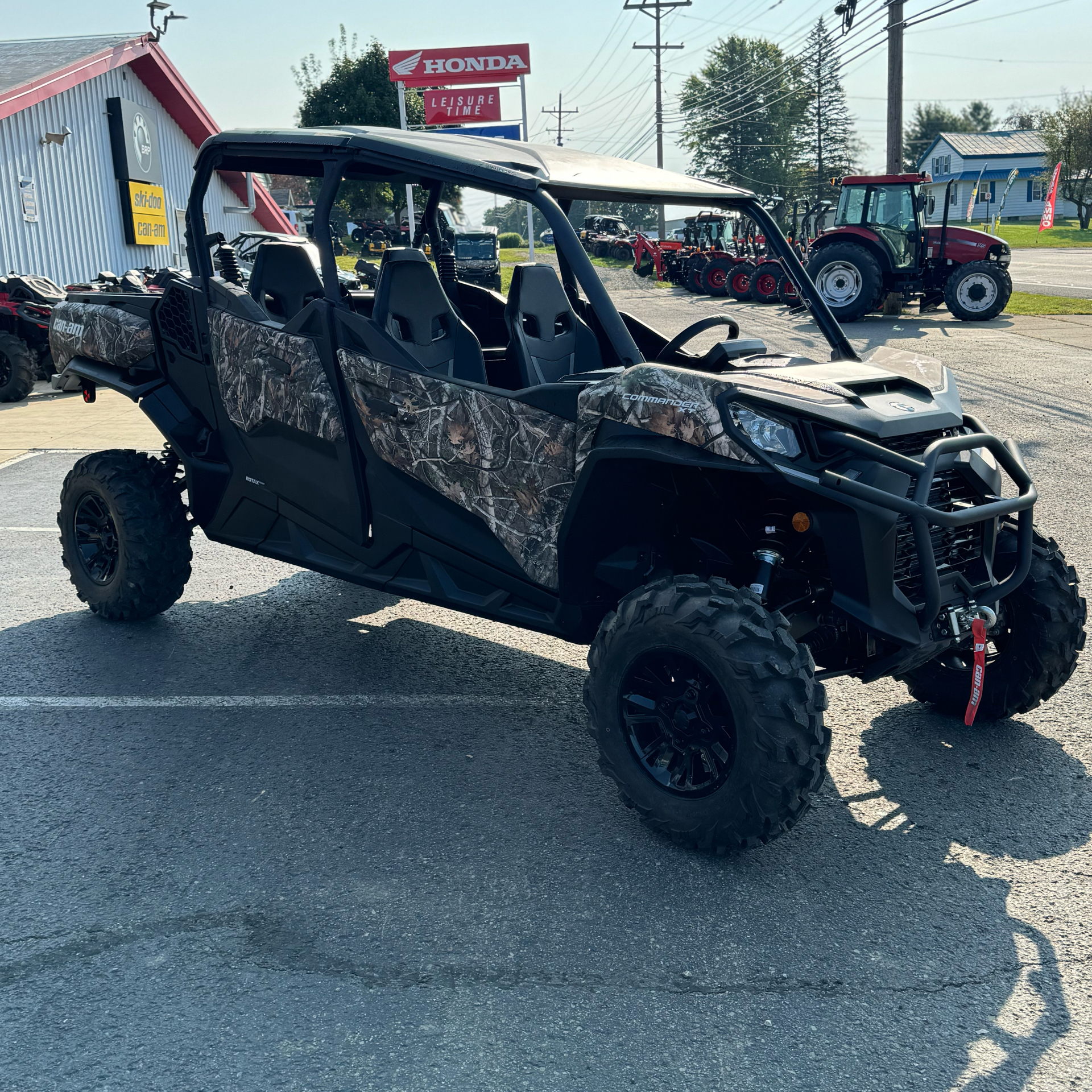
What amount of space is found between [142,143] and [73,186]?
9.04ft

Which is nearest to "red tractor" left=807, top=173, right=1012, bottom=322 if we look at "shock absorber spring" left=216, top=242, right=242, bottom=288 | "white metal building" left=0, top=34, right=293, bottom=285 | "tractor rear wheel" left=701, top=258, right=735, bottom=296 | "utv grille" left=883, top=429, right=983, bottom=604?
"tractor rear wheel" left=701, top=258, right=735, bottom=296

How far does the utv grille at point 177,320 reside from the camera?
17.2ft

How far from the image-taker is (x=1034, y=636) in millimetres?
4059

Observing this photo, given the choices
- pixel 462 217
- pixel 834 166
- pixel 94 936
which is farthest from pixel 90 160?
pixel 834 166

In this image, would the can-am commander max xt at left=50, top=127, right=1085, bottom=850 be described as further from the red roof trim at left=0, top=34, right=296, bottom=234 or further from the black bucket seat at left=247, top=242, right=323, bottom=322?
the red roof trim at left=0, top=34, right=296, bottom=234

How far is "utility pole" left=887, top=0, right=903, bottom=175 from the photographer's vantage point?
2606 cm

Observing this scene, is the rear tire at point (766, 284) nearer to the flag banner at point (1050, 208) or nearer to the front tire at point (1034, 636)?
the flag banner at point (1050, 208)

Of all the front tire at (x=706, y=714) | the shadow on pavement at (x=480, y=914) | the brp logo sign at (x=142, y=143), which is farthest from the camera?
the brp logo sign at (x=142, y=143)

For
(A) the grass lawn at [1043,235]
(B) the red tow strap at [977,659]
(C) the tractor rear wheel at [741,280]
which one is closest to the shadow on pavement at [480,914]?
(B) the red tow strap at [977,659]

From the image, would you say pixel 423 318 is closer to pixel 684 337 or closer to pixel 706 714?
pixel 684 337

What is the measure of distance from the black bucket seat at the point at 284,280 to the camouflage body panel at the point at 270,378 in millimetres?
199

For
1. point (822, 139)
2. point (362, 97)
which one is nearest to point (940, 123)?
point (822, 139)

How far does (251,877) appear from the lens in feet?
11.2

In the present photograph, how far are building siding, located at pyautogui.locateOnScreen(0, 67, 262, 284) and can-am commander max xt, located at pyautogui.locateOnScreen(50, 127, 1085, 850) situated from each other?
585 inches
